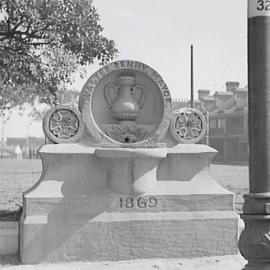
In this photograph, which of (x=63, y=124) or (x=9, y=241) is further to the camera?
(x=63, y=124)

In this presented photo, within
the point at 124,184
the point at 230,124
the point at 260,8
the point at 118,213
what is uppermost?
the point at 260,8

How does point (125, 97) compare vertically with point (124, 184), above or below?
above

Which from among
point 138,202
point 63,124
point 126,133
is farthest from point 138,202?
point 63,124

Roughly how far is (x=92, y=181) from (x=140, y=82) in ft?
5.57

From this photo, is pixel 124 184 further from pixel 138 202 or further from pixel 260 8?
pixel 260 8

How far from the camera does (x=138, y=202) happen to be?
7004mm

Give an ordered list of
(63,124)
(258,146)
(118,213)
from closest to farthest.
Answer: (258,146) < (118,213) < (63,124)

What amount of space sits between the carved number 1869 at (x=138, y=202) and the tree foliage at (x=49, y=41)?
10.9 ft

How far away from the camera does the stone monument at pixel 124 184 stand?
22.2ft

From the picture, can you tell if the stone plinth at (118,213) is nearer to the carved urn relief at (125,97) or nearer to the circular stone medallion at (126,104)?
the circular stone medallion at (126,104)

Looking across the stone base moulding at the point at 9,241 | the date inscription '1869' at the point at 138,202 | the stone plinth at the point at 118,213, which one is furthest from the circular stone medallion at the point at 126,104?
the stone base moulding at the point at 9,241

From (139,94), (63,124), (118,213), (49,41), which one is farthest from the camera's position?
(49,41)

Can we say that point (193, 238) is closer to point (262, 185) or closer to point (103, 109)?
point (103, 109)

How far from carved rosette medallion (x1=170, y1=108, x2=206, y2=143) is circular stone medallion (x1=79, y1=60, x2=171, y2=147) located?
5.5 inches
